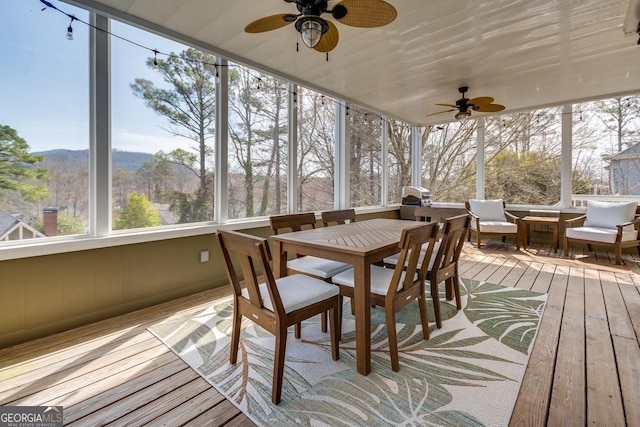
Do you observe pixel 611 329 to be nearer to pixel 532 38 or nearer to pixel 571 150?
pixel 532 38

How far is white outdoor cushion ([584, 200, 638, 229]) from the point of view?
15.0ft

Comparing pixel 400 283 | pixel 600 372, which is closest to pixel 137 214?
pixel 400 283

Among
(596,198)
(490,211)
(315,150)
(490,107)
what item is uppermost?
(490,107)

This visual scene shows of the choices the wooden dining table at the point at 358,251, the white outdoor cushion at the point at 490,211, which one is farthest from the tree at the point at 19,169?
the white outdoor cushion at the point at 490,211

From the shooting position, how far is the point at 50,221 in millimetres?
2436

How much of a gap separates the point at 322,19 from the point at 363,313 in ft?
6.46

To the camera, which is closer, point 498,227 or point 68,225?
point 68,225

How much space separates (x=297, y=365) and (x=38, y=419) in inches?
52.0

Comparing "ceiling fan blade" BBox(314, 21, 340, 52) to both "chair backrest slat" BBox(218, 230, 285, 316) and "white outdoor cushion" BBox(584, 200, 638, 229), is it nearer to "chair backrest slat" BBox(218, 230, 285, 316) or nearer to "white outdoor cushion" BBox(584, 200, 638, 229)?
"chair backrest slat" BBox(218, 230, 285, 316)

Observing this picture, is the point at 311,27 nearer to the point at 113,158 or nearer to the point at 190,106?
the point at 190,106

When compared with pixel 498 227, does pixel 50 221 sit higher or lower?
higher

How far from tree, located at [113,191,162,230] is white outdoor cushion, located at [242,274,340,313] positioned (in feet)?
5.40

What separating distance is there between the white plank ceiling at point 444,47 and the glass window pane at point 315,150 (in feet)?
1.02

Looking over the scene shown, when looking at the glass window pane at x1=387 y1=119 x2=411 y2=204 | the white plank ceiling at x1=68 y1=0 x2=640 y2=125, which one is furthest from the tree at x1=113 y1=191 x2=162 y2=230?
the glass window pane at x1=387 y1=119 x2=411 y2=204
